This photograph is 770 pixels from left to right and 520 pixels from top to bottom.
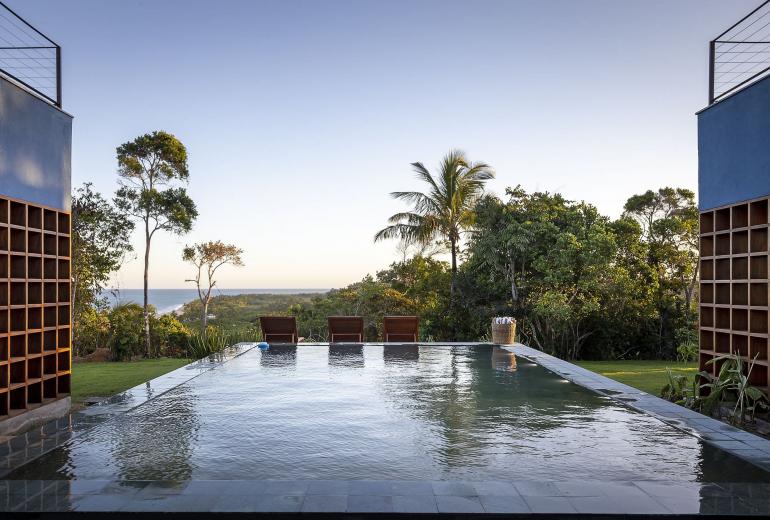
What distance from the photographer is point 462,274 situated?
657 inches

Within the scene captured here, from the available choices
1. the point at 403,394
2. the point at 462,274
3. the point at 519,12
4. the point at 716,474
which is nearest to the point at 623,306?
the point at 462,274

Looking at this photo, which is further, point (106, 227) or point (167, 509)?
point (106, 227)

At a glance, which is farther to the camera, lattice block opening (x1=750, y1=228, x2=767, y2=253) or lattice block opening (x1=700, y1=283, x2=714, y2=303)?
lattice block opening (x1=700, y1=283, x2=714, y2=303)

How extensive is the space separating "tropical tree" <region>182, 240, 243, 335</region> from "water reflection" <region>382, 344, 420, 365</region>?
26.0 feet

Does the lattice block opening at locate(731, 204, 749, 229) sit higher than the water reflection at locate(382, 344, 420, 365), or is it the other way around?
the lattice block opening at locate(731, 204, 749, 229)

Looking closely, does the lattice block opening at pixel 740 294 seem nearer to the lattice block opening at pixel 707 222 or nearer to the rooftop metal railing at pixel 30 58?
the lattice block opening at pixel 707 222

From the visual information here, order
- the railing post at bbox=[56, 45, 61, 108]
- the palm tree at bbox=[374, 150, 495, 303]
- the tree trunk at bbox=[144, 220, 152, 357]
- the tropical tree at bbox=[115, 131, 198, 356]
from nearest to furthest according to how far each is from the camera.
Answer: the railing post at bbox=[56, 45, 61, 108] < the tree trunk at bbox=[144, 220, 152, 357] < the tropical tree at bbox=[115, 131, 198, 356] < the palm tree at bbox=[374, 150, 495, 303]

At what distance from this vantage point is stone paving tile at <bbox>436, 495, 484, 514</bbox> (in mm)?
3150

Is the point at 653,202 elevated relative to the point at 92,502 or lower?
elevated

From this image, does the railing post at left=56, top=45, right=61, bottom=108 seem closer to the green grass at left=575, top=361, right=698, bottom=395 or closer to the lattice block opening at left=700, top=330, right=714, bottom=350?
the lattice block opening at left=700, top=330, right=714, bottom=350

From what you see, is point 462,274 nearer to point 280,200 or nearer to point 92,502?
point 280,200

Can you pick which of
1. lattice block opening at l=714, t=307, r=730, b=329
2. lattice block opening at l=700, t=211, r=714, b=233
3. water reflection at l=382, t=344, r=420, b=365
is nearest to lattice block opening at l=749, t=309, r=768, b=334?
lattice block opening at l=714, t=307, r=730, b=329

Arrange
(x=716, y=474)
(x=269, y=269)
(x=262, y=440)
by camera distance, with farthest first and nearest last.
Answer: (x=269, y=269)
(x=262, y=440)
(x=716, y=474)

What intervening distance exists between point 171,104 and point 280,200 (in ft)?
27.6
